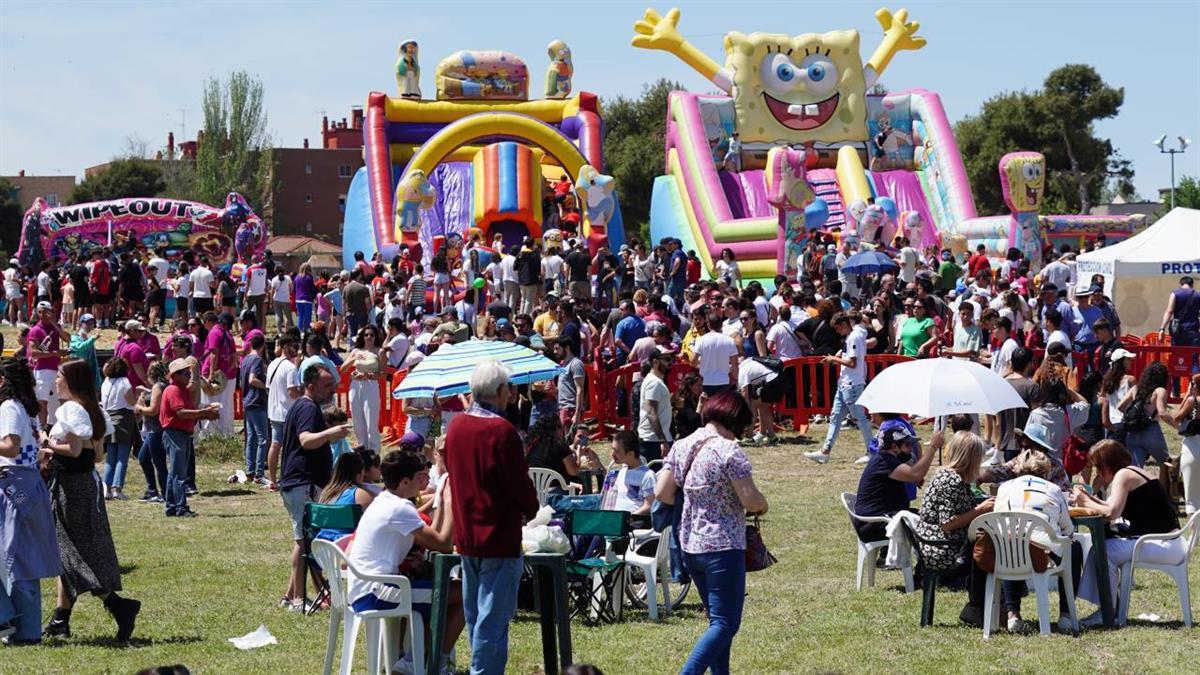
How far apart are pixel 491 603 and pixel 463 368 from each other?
19.5ft

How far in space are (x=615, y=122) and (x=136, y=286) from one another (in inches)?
1609

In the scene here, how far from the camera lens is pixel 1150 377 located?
1203cm

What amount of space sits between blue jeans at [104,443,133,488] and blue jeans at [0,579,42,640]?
5.57 meters

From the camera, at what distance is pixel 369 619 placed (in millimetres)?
7355

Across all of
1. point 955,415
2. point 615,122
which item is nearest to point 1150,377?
point 955,415

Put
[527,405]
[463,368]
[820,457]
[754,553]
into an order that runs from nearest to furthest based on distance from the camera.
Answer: [754,553] < [463,368] < [527,405] < [820,457]

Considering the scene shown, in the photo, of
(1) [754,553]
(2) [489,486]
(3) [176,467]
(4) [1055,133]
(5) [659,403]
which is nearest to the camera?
(2) [489,486]

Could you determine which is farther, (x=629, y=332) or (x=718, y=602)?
(x=629, y=332)

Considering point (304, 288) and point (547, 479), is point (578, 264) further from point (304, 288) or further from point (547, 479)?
point (547, 479)

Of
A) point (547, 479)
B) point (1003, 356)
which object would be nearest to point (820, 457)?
point (1003, 356)

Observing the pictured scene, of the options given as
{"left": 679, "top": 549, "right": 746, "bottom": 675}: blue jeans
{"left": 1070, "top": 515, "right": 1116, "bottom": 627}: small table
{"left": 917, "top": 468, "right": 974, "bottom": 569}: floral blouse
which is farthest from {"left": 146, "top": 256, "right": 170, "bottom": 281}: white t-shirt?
{"left": 679, "top": 549, "right": 746, "bottom": 675}: blue jeans

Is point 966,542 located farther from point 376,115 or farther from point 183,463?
point 376,115

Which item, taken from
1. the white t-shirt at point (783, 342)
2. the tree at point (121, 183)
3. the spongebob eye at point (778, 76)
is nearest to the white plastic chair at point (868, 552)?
the white t-shirt at point (783, 342)

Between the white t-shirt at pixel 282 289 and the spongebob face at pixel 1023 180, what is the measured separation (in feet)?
38.0
